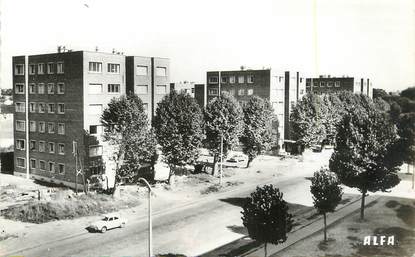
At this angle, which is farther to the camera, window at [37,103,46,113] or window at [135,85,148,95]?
window at [135,85,148,95]

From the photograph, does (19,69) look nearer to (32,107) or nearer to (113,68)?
(32,107)

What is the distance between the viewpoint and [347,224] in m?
39.9

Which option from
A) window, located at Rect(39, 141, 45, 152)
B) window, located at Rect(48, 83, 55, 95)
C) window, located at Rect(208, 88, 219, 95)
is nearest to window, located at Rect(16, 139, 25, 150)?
window, located at Rect(39, 141, 45, 152)

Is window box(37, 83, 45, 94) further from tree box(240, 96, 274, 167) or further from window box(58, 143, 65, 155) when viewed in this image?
tree box(240, 96, 274, 167)

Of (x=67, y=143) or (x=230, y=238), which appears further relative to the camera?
(x=67, y=143)

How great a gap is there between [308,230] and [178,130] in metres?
20.7

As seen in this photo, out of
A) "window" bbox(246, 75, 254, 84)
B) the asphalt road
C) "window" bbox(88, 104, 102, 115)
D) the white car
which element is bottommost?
the asphalt road

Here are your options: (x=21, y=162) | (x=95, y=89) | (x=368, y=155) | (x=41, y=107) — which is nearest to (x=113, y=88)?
(x=95, y=89)

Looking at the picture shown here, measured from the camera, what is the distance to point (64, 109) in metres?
53.9

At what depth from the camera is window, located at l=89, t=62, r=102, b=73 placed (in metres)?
52.6

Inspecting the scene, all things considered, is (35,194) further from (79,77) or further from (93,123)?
(79,77)

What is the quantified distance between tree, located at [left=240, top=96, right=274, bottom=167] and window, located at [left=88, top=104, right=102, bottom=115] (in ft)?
73.5

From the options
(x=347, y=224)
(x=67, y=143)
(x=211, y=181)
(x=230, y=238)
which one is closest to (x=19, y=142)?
(x=67, y=143)

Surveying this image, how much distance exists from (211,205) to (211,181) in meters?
10.8
